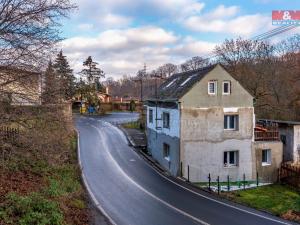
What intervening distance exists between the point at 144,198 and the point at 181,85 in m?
13.5

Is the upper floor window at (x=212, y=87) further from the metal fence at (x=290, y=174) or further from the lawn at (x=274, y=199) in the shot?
the metal fence at (x=290, y=174)

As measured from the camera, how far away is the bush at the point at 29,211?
12453 millimetres

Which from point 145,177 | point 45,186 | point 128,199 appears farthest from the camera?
point 145,177

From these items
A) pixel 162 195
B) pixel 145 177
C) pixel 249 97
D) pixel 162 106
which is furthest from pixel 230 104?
pixel 162 195

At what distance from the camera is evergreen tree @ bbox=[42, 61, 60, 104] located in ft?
55.7

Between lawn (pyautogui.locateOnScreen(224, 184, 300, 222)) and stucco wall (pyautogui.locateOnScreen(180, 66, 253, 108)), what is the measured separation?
7120mm

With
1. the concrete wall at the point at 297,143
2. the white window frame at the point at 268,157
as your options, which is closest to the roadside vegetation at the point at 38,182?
the white window frame at the point at 268,157

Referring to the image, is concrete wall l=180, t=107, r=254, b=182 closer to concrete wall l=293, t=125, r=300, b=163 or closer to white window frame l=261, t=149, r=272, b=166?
white window frame l=261, t=149, r=272, b=166

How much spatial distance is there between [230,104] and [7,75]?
20.4m

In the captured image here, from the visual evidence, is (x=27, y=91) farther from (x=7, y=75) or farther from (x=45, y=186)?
(x=45, y=186)

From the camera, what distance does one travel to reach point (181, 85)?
34250 mm

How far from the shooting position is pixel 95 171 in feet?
97.5

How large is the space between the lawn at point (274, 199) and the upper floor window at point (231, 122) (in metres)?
5.37

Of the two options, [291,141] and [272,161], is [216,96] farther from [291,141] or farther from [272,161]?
[291,141]
